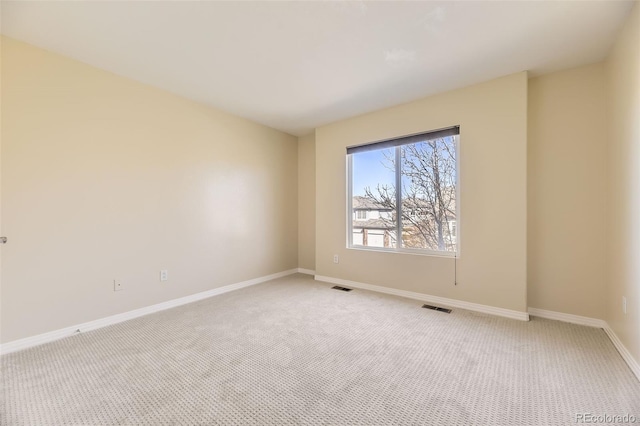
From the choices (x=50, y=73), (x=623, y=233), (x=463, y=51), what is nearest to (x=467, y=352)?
(x=623, y=233)

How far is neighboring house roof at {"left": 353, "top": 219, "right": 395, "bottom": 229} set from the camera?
3689 millimetres

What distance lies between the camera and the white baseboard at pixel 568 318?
8.04 feet

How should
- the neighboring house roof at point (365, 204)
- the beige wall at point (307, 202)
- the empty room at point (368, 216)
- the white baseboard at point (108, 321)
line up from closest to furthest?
the empty room at point (368, 216) → the white baseboard at point (108, 321) → the neighboring house roof at point (365, 204) → the beige wall at point (307, 202)

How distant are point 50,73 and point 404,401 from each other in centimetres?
363

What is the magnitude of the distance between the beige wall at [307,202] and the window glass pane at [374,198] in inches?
35.9

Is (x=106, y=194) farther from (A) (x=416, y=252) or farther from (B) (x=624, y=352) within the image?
(B) (x=624, y=352)

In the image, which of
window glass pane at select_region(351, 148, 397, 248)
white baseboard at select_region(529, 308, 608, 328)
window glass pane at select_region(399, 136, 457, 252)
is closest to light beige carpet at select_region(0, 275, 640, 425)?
white baseboard at select_region(529, 308, 608, 328)

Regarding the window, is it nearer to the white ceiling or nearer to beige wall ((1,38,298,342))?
the white ceiling

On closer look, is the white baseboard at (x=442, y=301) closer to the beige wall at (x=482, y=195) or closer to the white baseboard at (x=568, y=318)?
the beige wall at (x=482, y=195)

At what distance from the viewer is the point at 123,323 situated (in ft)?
8.56

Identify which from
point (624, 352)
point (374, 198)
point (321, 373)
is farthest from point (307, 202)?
point (624, 352)

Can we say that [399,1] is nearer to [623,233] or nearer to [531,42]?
[531,42]

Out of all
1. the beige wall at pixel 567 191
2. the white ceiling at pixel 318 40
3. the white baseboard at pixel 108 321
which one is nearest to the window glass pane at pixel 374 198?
the white ceiling at pixel 318 40

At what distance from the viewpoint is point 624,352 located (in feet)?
6.28
